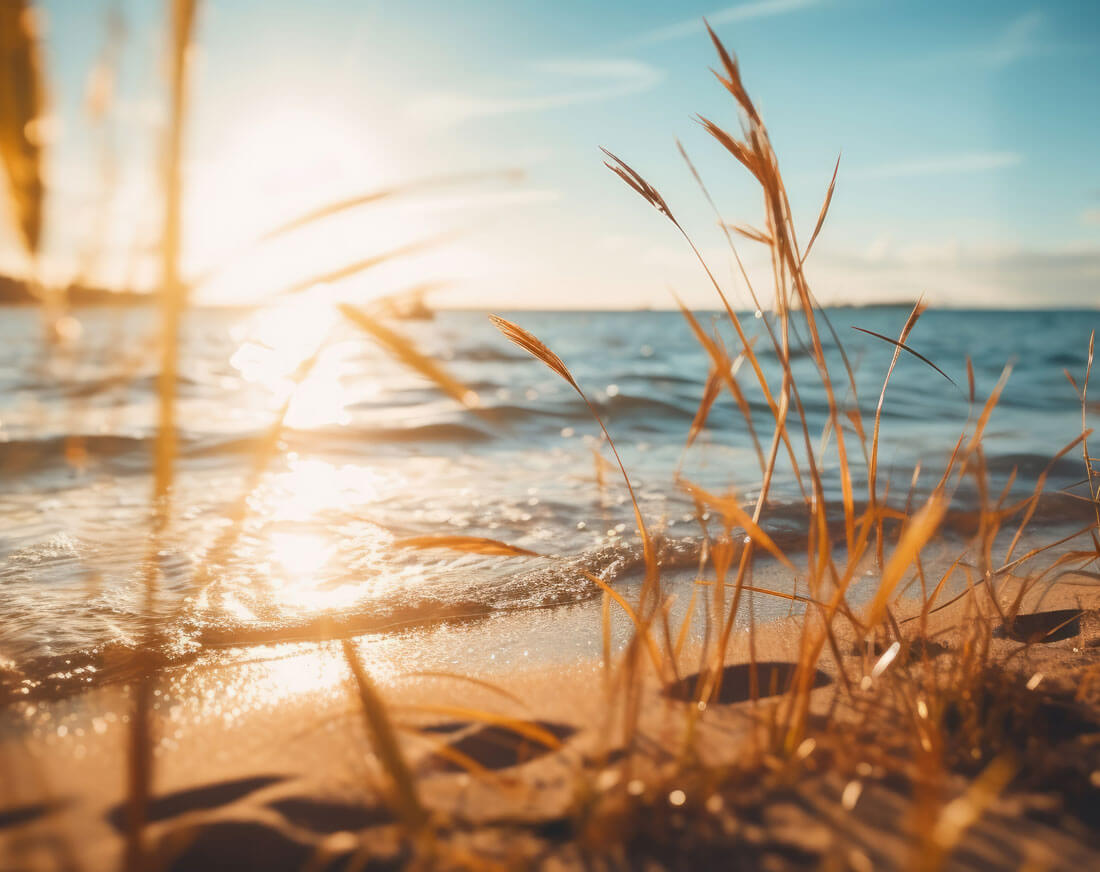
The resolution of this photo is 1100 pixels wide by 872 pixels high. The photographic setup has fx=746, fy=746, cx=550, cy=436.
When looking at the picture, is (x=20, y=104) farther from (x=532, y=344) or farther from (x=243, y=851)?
(x=243, y=851)

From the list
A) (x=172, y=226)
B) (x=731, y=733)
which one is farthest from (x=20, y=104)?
(x=731, y=733)

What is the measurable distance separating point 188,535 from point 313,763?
1891mm

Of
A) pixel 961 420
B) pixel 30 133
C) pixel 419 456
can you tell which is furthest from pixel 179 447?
pixel 961 420

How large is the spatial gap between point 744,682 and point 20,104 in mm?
1417

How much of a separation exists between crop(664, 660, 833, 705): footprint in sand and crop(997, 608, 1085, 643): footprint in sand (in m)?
0.51

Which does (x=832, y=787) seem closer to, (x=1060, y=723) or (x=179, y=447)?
(x=1060, y=723)

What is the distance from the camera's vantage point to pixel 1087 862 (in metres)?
0.85

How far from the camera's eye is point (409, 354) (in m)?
0.66

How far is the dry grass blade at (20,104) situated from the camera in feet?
1.76

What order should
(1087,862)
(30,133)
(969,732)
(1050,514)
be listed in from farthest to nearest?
(1050,514)
(969,732)
(1087,862)
(30,133)

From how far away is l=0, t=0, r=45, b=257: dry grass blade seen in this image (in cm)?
54

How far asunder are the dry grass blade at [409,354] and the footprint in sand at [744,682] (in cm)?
84

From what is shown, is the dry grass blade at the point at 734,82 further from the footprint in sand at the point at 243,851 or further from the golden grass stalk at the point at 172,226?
the footprint in sand at the point at 243,851

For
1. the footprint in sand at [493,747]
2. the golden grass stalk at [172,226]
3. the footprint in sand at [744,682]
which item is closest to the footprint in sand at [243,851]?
the footprint in sand at [493,747]
